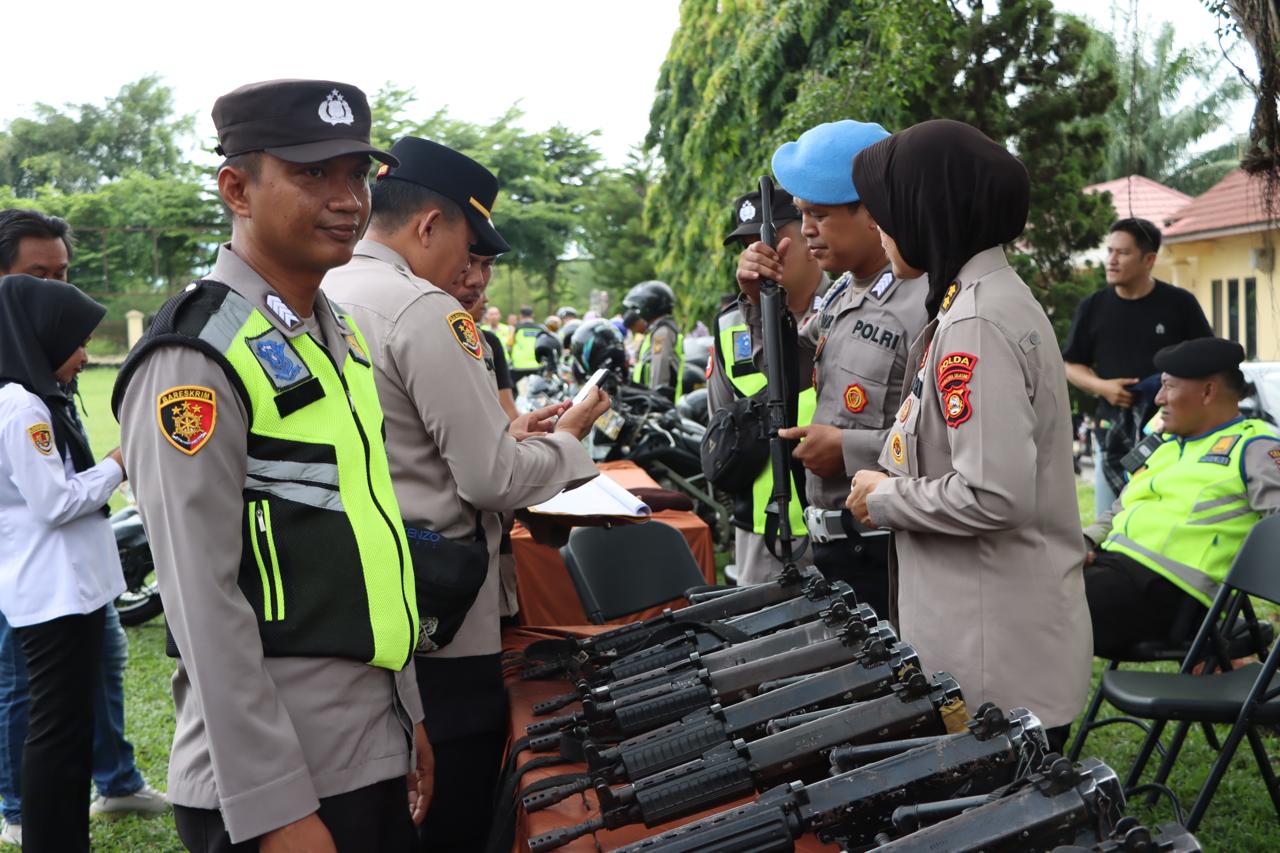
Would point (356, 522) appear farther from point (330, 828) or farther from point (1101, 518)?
point (1101, 518)

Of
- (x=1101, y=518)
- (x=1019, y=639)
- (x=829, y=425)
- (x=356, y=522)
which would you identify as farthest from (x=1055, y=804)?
(x=1101, y=518)

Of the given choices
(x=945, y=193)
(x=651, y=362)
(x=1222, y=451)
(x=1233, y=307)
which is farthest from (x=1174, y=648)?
(x=1233, y=307)

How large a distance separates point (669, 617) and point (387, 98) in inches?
1565

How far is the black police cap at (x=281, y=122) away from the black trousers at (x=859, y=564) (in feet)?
5.60

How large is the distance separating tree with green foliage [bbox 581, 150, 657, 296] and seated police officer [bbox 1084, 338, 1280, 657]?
27.2 meters

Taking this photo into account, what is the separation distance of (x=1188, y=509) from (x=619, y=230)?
30.6 metres

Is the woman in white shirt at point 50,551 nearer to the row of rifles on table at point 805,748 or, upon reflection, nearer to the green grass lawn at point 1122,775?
the green grass lawn at point 1122,775

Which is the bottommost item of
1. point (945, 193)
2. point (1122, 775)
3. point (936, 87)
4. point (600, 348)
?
point (1122, 775)

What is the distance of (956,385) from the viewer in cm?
193

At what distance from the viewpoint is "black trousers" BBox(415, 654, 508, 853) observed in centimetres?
239

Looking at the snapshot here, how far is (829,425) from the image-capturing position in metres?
2.79

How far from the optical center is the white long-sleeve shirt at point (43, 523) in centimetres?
304

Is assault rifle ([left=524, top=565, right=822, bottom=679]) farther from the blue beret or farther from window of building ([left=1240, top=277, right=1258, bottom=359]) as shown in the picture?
window of building ([left=1240, top=277, right=1258, bottom=359])

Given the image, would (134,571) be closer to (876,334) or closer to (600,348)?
(600,348)
